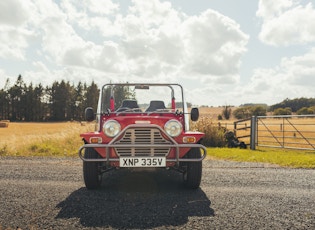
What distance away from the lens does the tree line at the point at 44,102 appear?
241 feet

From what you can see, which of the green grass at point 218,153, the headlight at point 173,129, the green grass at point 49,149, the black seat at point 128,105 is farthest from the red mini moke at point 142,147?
the green grass at point 49,149

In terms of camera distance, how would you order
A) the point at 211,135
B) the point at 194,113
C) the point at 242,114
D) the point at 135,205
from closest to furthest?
the point at 135,205 < the point at 194,113 < the point at 211,135 < the point at 242,114

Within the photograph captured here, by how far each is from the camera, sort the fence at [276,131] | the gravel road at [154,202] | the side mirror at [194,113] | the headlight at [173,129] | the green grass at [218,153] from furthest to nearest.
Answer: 1. the fence at [276,131]
2. the green grass at [218,153]
3. the side mirror at [194,113]
4. the headlight at [173,129]
5. the gravel road at [154,202]

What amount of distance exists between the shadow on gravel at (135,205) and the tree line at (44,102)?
71.1 metres

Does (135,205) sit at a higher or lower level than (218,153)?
higher

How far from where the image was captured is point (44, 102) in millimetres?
76312

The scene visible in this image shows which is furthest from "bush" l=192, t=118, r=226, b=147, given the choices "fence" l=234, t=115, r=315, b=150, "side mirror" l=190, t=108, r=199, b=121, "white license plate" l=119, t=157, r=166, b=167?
"white license plate" l=119, t=157, r=166, b=167

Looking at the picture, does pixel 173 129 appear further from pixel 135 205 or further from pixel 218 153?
pixel 218 153

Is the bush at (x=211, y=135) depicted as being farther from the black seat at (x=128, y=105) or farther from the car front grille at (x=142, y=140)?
the car front grille at (x=142, y=140)

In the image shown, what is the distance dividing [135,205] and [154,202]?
0.31 m

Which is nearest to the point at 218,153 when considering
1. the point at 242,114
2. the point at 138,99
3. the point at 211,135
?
the point at 211,135

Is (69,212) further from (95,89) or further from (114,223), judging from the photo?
(95,89)

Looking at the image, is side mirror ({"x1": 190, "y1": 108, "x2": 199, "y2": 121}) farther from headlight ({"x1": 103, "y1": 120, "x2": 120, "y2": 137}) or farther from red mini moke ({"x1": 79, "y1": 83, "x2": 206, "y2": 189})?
headlight ({"x1": 103, "y1": 120, "x2": 120, "y2": 137})

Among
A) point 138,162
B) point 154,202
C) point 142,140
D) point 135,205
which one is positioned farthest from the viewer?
point 142,140
